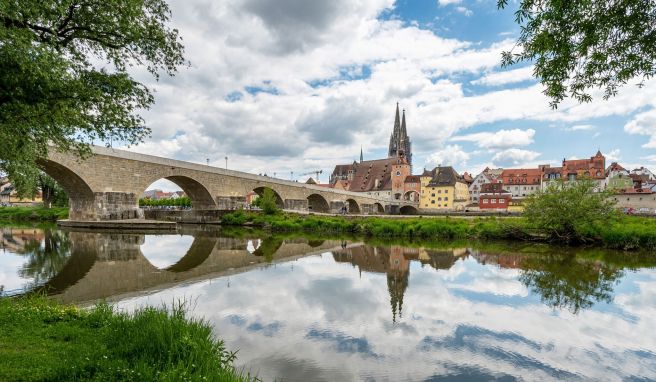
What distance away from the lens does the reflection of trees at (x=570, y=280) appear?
382 inches

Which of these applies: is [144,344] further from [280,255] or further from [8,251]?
[8,251]

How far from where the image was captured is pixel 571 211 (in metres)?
20.8

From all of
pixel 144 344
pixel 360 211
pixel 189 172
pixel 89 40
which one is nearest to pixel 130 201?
pixel 189 172

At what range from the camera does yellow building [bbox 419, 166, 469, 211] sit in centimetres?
7669

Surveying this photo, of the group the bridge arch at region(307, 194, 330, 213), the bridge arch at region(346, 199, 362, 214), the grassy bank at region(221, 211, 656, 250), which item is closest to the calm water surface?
the grassy bank at region(221, 211, 656, 250)

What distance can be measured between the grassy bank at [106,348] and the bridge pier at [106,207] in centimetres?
2612

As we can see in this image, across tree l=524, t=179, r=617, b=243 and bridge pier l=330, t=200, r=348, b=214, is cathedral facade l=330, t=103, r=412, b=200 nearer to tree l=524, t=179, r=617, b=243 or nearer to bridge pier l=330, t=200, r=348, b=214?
bridge pier l=330, t=200, r=348, b=214

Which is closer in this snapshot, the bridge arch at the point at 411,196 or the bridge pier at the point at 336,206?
the bridge pier at the point at 336,206

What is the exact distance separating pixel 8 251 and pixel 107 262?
6.53m

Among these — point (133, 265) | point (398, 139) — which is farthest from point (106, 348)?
point (398, 139)

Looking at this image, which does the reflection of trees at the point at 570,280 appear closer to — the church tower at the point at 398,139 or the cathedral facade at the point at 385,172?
the cathedral facade at the point at 385,172

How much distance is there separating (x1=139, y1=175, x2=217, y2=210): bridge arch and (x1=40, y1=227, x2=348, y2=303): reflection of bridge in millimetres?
15953

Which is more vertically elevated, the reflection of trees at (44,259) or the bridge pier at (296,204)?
the bridge pier at (296,204)

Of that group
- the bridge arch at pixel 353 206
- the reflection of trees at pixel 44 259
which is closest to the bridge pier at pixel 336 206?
the bridge arch at pixel 353 206
